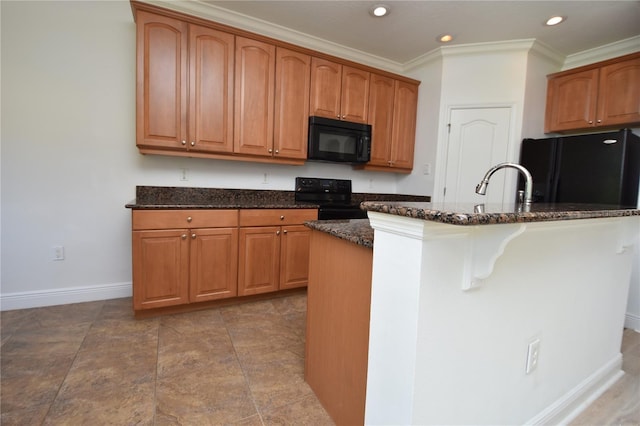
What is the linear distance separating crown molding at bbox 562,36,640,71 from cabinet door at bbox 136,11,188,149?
379 centimetres

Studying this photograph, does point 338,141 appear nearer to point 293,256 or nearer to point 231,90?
point 231,90

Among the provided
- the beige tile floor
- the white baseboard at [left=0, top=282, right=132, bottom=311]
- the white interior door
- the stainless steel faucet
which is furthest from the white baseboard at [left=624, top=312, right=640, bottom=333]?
the white baseboard at [left=0, top=282, right=132, bottom=311]

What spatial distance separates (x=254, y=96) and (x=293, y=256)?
1.47 metres

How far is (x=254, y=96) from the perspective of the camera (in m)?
2.65

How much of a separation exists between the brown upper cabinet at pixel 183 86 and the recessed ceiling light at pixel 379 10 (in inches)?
47.9

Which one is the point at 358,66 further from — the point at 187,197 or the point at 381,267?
the point at 381,267

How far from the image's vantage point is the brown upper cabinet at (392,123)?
329cm

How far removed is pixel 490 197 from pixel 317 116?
199cm

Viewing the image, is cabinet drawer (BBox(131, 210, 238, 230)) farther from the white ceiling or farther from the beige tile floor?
the white ceiling

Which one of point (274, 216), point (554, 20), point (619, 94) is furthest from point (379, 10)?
point (619, 94)

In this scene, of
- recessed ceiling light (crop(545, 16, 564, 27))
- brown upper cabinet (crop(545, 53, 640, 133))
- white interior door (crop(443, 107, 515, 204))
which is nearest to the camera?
recessed ceiling light (crop(545, 16, 564, 27))

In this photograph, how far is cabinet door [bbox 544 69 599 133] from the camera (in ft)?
9.27

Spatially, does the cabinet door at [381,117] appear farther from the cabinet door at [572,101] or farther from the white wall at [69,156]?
the white wall at [69,156]

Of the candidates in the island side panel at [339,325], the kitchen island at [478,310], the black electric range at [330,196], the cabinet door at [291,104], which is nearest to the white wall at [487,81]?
the black electric range at [330,196]
